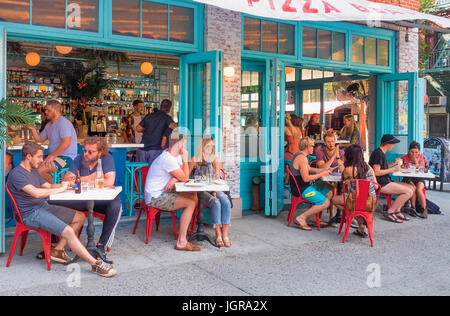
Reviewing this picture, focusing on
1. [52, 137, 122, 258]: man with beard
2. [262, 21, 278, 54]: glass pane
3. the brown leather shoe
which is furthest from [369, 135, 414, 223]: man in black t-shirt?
[52, 137, 122, 258]: man with beard

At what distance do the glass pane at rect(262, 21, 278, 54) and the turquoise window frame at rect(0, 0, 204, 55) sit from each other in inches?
48.6

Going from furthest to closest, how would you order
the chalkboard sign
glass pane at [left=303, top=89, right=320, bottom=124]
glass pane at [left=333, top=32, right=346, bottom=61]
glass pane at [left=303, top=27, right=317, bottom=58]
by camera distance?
glass pane at [left=303, top=89, right=320, bottom=124]
the chalkboard sign
glass pane at [left=333, top=32, right=346, bottom=61]
glass pane at [left=303, top=27, right=317, bottom=58]

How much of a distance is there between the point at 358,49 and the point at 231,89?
10.3ft

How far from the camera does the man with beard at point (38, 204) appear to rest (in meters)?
4.79

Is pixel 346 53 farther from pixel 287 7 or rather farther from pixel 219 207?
pixel 219 207

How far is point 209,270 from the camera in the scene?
502 centimetres

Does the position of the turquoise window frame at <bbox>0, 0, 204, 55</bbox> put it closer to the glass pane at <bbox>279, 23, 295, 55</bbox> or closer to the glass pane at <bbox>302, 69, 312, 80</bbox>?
the glass pane at <bbox>279, 23, 295, 55</bbox>

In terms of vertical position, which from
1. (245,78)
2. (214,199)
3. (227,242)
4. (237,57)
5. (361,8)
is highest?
(361,8)


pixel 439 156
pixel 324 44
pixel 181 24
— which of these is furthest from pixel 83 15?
pixel 439 156

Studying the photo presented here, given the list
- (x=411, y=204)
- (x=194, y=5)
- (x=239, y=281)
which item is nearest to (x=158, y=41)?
(x=194, y=5)

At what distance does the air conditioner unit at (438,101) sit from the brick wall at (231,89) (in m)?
20.6

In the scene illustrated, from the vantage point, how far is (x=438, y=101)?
26.0 m

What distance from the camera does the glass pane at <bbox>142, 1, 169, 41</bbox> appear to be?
6734mm

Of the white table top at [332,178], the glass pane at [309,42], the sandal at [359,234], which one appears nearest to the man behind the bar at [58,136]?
the white table top at [332,178]
